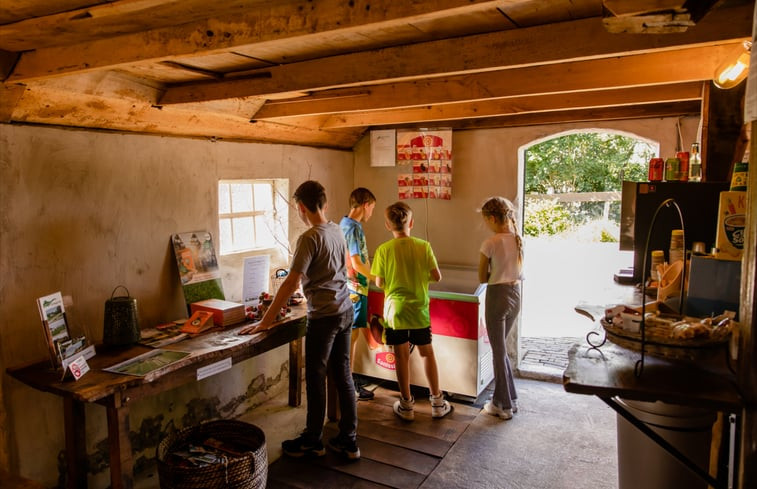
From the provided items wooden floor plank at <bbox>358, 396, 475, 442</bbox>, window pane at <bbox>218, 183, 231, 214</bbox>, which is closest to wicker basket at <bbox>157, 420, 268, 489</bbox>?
wooden floor plank at <bbox>358, 396, 475, 442</bbox>

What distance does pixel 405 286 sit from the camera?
420 centimetres

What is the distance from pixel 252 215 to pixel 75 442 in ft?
7.75

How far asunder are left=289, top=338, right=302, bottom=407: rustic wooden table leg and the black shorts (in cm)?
88

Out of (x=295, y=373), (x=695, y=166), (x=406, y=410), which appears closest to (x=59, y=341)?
(x=295, y=373)

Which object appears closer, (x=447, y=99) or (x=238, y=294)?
(x=447, y=99)

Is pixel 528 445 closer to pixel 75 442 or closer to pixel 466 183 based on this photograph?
pixel 466 183

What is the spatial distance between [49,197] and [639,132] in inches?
175

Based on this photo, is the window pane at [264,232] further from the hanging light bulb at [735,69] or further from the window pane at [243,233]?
the hanging light bulb at [735,69]

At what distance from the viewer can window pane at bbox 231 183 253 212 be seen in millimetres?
4691

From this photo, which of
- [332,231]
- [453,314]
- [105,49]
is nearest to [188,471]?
[332,231]

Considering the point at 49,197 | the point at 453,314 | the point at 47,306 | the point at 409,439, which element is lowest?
the point at 409,439

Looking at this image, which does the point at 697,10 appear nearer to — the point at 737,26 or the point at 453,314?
the point at 737,26

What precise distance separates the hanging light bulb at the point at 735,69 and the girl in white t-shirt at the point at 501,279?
66.7 inches

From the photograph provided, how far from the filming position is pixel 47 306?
2896 mm
